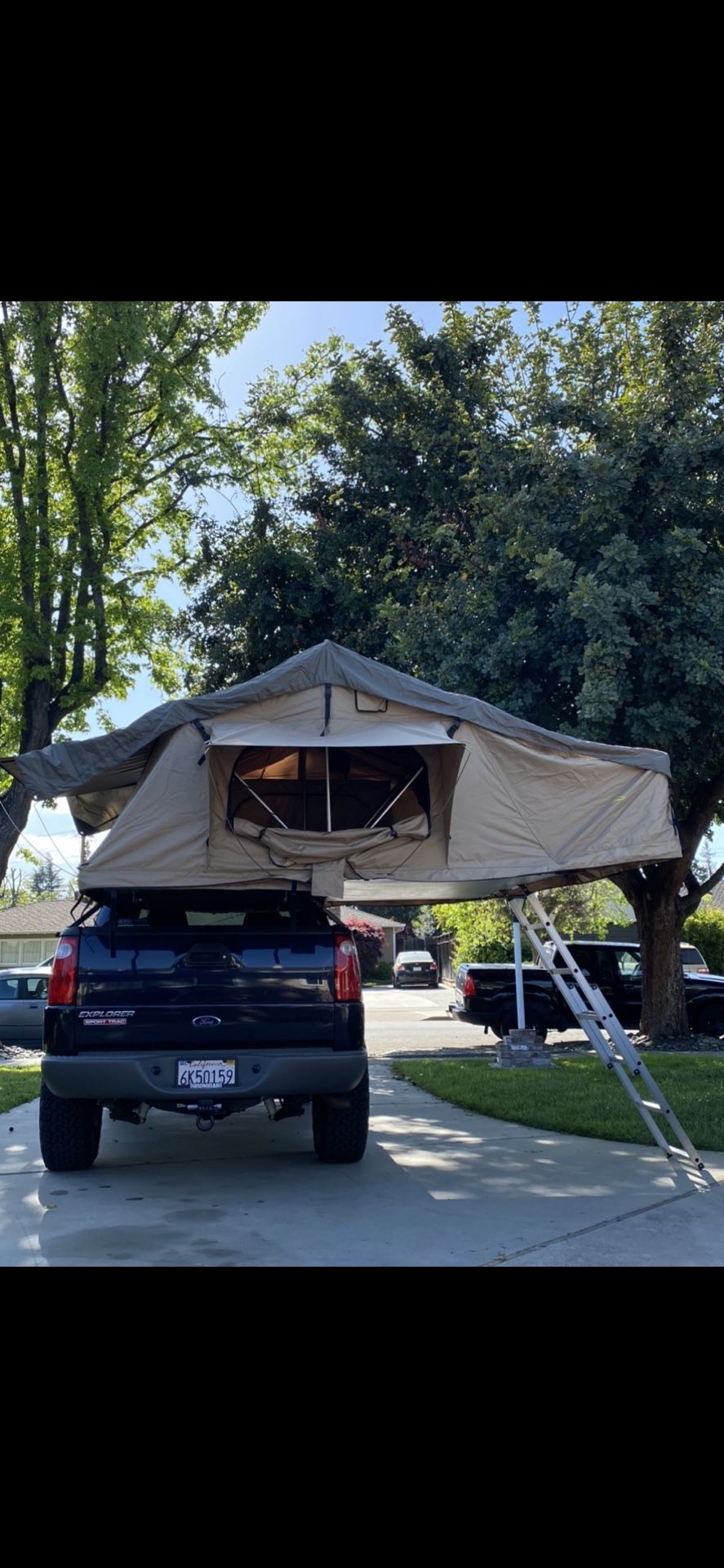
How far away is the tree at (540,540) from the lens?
13.1m

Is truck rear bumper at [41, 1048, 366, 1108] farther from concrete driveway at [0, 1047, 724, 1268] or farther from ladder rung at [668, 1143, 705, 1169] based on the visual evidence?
ladder rung at [668, 1143, 705, 1169]

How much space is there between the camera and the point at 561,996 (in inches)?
731

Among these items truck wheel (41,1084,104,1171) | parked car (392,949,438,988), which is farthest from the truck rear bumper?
parked car (392,949,438,988)

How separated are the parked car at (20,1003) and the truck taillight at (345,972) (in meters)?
12.5

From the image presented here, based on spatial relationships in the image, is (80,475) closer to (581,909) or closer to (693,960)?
(693,960)

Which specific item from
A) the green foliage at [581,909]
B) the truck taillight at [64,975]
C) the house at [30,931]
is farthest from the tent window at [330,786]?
the house at [30,931]

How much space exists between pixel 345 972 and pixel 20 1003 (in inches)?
513

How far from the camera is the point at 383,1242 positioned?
5.52 metres

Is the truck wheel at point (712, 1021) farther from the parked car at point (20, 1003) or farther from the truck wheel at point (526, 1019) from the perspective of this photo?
the parked car at point (20, 1003)

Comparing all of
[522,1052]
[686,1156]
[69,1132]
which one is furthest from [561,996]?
[69,1132]

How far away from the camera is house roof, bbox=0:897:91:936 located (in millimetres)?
48250
